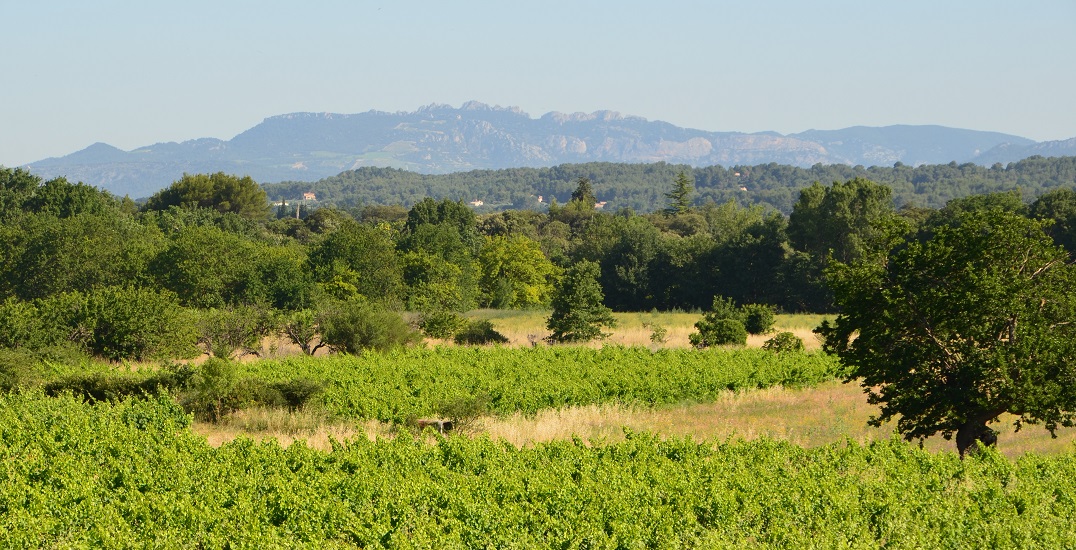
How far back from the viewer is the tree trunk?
60.1 feet

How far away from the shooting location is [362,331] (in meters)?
40.9

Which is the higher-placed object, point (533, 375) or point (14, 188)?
point (14, 188)

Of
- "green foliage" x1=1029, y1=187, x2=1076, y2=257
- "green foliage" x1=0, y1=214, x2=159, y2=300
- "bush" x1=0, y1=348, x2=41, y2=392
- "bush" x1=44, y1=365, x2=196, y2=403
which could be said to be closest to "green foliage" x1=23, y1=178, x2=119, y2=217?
"green foliage" x1=0, y1=214, x2=159, y2=300

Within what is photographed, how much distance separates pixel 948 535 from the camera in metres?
12.2

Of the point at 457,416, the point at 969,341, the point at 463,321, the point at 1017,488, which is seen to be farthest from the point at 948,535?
the point at 463,321

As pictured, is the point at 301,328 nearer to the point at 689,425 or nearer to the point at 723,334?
the point at 723,334

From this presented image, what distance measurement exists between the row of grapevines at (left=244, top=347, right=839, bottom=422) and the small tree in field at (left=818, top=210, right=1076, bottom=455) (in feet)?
36.2

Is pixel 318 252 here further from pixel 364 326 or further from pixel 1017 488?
pixel 1017 488

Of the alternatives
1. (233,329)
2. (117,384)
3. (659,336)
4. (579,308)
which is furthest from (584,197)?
(117,384)

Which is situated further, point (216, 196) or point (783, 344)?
point (216, 196)

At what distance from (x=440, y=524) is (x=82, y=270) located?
163 feet

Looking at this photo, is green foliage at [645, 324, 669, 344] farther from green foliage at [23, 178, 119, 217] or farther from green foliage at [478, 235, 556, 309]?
green foliage at [23, 178, 119, 217]

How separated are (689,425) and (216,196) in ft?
298

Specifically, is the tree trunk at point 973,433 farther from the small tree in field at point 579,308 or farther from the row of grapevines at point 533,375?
the small tree in field at point 579,308
